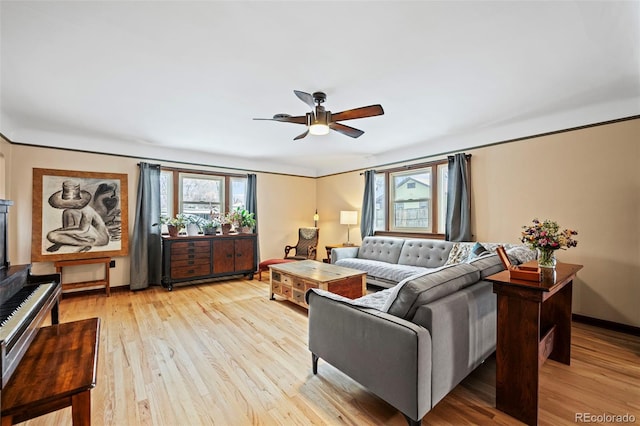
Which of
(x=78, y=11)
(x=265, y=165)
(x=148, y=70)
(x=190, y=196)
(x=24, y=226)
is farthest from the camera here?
(x=265, y=165)

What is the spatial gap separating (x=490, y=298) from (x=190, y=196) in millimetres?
5110

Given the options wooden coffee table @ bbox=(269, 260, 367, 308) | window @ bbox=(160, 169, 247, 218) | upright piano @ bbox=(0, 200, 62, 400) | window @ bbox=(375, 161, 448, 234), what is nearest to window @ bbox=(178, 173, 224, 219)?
window @ bbox=(160, 169, 247, 218)

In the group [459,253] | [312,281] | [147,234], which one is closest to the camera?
[312,281]

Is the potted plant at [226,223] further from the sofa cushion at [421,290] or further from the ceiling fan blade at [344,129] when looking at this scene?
the sofa cushion at [421,290]

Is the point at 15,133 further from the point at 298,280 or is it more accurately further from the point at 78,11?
the point at 298,280

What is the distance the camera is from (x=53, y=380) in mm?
1293

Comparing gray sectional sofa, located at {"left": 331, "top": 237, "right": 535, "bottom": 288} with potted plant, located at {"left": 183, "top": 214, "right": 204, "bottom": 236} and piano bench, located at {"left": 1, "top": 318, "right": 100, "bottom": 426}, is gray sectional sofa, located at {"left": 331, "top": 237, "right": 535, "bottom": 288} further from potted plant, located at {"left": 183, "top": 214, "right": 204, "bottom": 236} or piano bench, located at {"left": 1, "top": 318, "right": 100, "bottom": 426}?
piano bench, located at {"left": 1, "top": 318, "right": 100, "bottom": 426}

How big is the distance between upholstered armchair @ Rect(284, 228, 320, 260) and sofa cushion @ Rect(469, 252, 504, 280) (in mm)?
3847

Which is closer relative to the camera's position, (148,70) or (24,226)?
(148,70)

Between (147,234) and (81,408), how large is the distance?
394 cm

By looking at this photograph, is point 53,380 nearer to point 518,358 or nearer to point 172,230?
point 518,358

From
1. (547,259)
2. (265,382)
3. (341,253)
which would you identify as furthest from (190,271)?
(547,259)

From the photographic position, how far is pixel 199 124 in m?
3.73

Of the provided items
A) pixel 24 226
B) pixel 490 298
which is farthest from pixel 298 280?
pixel 24 226
